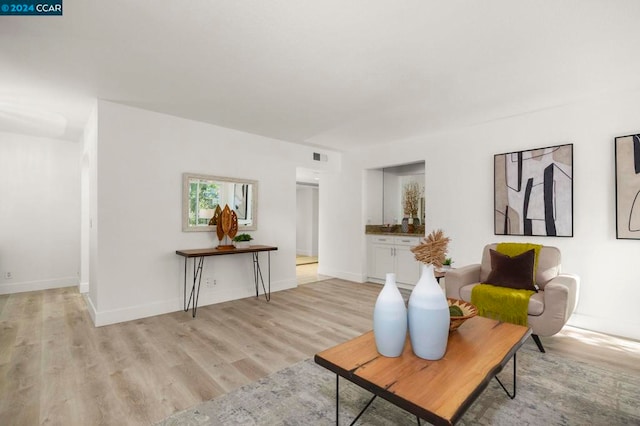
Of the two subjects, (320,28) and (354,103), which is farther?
(354,103)

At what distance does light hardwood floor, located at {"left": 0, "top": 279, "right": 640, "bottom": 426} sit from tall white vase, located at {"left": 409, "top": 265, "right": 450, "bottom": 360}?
1292mm

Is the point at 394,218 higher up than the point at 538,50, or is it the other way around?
the point at 538,50

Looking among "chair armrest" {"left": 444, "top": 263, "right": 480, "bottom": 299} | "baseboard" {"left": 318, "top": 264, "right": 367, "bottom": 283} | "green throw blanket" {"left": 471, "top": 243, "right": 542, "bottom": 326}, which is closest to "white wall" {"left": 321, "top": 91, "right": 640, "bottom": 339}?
"green throw blanket" {"left": 471, "top": 243, "right": 542, "bottom": 326}

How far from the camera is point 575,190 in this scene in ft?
10.9

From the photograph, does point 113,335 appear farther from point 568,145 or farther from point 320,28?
point 568,145

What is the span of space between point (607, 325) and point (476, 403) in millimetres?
2301

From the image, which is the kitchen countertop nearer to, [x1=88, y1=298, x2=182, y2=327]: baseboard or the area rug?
the area rug

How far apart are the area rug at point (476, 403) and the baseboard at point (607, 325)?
100cm

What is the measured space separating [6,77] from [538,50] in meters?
4.52

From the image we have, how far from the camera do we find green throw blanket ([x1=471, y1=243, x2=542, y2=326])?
A: 2.62 metres

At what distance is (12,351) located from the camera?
2.63 m

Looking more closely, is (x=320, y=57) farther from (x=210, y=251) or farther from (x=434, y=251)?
(x=210, y=251)

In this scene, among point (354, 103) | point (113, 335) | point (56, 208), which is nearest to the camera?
point (113, 335)

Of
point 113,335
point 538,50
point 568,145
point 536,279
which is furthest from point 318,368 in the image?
point 568,145
